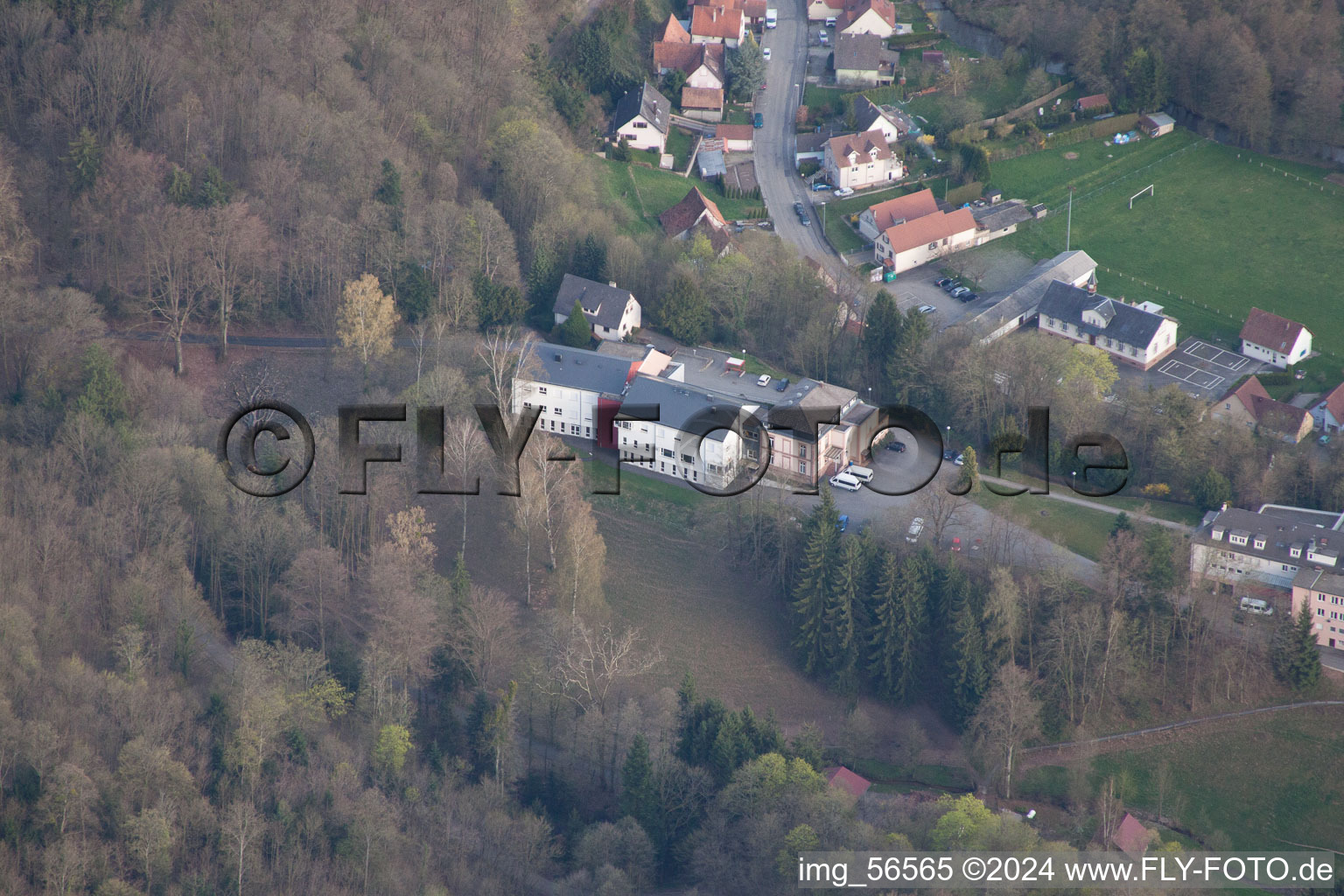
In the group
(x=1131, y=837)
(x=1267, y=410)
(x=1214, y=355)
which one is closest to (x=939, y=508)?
(x=1131, y=837)

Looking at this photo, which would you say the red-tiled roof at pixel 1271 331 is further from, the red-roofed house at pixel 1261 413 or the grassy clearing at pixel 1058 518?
the grassy clearing at pixel 1058 518

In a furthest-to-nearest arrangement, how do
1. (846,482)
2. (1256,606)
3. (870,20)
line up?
(870,20) → (846,482) → (1256,606)

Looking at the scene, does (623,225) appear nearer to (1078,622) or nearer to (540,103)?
(540,103)

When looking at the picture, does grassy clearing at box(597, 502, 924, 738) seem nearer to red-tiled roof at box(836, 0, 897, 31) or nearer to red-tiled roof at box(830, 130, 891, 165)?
red-tiled roof at box(830, 130, 891, 165)

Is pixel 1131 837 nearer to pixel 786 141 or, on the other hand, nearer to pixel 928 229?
pixel 928 229
